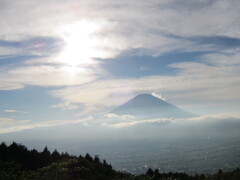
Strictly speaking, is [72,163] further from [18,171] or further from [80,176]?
[18,171]

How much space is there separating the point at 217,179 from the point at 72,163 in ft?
81.9

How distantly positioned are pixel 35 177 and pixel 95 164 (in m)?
13.7

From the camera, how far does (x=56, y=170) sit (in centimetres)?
4434

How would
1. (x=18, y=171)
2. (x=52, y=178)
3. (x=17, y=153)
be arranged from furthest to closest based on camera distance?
(x=17, y=153)
(x=18, y=171)
(x=52, y=178)

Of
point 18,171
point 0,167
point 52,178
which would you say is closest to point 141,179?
point 52,178

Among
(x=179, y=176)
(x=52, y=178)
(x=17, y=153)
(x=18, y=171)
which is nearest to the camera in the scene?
(x=52, y=178)

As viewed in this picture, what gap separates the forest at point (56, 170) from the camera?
4291 cm

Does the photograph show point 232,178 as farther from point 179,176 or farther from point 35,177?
point 35,177

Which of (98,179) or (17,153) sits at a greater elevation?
(17,153)

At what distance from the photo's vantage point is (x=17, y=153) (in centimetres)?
5538

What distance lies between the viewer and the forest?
42.9 m

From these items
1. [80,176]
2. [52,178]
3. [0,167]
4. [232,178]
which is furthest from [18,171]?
[232,178]

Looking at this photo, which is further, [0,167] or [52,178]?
[0,167]

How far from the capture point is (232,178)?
45188 mm
